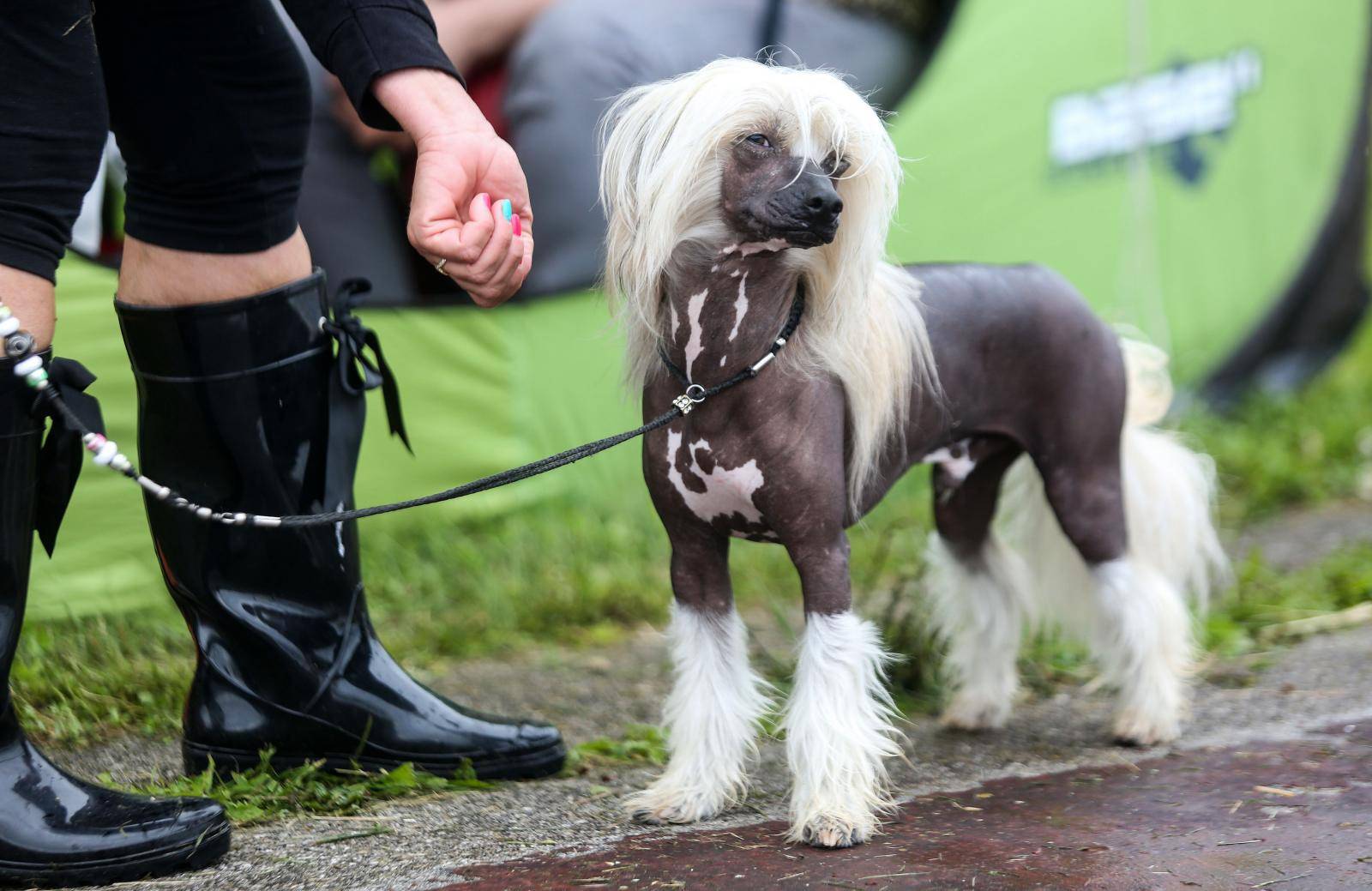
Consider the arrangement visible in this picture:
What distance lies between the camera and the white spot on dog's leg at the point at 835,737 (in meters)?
2.00

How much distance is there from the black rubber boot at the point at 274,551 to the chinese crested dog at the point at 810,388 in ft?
1.50

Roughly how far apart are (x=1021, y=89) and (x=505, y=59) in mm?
1701

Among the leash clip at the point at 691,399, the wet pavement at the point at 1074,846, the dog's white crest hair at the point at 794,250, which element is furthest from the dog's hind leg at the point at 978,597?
the leash clip at the point at 691,399

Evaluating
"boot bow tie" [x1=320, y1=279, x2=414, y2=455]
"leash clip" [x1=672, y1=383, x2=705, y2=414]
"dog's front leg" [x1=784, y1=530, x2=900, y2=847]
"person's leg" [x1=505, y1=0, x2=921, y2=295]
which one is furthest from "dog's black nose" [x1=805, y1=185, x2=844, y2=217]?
"person's leg" [x1=505, y1=0, x2=921, y2=295]

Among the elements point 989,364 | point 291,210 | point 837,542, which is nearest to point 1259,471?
point 989,364

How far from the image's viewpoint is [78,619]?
310cm

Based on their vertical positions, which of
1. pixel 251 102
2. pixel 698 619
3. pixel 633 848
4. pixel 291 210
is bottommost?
pixel 633 848

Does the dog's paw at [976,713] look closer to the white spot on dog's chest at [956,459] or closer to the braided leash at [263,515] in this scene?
the white spot on dog's chest at [956,459]

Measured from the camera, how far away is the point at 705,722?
217cm

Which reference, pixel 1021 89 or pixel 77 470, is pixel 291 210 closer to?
pixel 77 470

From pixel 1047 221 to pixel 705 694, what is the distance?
314cm

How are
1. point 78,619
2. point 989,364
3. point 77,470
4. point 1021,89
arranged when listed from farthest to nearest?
1. point 1021,89
2. point 78,619
3. point 989,364
4. point 77,470

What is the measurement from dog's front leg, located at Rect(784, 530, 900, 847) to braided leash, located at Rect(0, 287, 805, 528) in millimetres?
271

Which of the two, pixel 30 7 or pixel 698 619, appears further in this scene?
pixel 698 619
